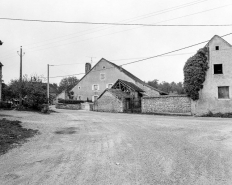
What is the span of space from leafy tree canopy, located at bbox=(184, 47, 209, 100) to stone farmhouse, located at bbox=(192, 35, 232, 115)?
1.74 feet

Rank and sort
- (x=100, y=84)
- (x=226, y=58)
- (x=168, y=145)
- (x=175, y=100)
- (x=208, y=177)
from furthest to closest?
(x=100, y=84), (x=175, y=100), (x=226, y=58), (x=168, y=145), (x=208, y=177)

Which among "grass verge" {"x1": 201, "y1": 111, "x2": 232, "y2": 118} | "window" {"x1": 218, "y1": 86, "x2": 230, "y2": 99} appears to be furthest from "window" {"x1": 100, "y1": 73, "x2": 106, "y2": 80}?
"window" {"x1": 218, "y1": 86, "x2": 230, "y2": 99}

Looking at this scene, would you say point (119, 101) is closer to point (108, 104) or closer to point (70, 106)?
point (108, 104)

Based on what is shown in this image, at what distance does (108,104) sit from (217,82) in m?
14.9

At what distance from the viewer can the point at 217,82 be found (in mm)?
20500

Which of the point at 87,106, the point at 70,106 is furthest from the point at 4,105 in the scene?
the point at 70,106

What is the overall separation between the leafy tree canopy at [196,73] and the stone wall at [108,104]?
9.83m

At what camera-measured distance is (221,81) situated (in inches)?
803

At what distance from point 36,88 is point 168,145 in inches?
697

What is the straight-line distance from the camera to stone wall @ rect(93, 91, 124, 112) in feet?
88.3

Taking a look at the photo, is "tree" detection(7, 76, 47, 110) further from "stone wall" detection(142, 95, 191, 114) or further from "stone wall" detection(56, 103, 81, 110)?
"stone wall" detection(142, 95, 191, 114)

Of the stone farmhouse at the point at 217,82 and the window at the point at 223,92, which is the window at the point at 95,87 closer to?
the stone farmhouse at the point at 217,82

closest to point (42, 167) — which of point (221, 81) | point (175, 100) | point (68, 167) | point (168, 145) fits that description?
point (68, 167)

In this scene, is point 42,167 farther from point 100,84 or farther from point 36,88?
point 100,84
